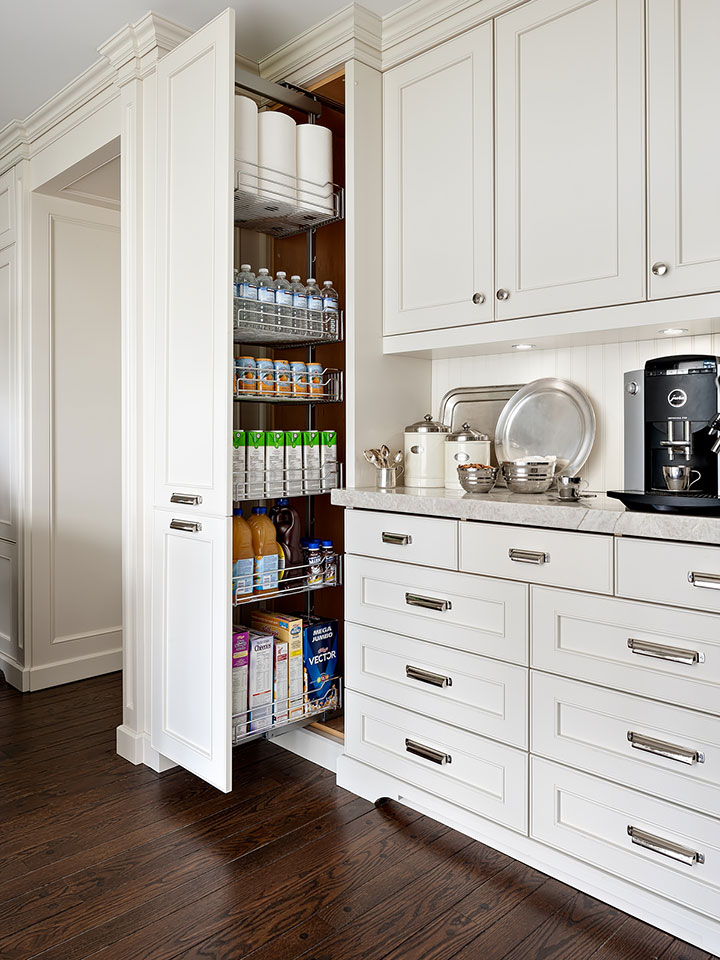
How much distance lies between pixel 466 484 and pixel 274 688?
984 millimetres

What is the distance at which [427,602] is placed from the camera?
7.23 feet

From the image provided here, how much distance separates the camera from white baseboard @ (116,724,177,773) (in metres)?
2.61

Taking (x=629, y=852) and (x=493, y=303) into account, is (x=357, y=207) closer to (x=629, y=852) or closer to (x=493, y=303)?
(x=493, y=303)

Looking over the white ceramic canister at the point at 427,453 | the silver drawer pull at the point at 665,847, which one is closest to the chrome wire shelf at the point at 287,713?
the white ceramic canister at the point at 427,453

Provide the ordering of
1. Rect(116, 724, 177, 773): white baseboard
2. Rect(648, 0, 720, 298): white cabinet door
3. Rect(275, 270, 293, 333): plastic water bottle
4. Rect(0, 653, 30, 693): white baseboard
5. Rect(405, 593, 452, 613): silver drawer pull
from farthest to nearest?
1. Rect(0, 653, 30, 693): white baseboard
2. Rect(116, 724, 177, 773): white baseboard
3. Rect(275, 270, 293, 333): plastic water bottle
4. Rect(405, 593, 452, 613): silver drawer pull
5. Rect(648, 0, 720, 298): white cabinet door

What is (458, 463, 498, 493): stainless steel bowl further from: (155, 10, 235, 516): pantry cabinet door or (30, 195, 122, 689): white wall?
(30, 195, 122, 689): white wall

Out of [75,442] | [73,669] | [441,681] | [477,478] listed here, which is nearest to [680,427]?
[477,478]

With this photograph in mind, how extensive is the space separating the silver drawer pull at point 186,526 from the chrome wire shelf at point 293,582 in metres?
0.21

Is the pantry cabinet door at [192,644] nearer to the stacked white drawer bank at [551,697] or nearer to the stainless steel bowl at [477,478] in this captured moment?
the stacked white drawer bank at [551,697]

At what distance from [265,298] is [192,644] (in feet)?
3.88

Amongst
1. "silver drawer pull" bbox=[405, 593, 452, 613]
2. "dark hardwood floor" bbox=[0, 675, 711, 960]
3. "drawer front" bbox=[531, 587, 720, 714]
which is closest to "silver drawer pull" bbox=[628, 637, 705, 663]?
"drawer front" bbox=[531, 587, 720, 714]

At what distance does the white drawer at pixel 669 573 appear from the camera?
164cm

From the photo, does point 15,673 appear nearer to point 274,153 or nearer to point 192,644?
point 192,644

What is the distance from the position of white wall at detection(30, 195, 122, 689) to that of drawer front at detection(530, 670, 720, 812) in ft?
8.36
